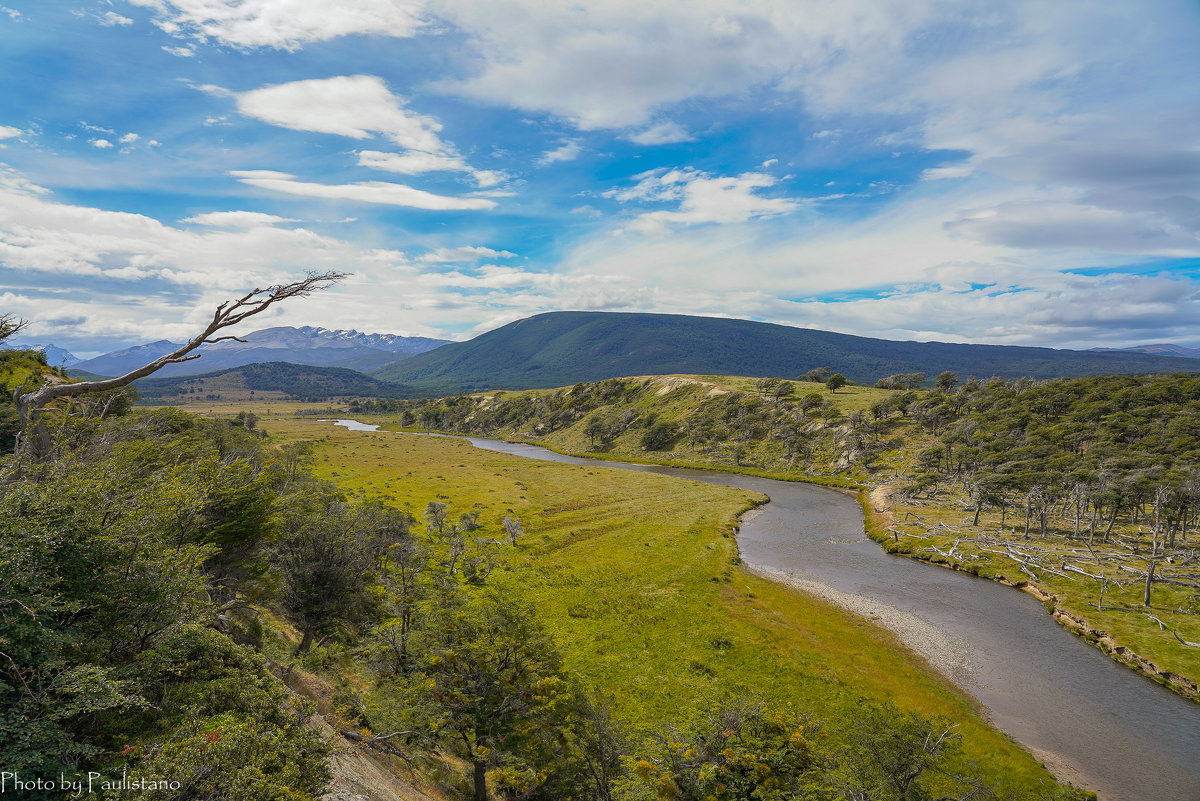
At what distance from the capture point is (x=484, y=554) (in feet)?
169

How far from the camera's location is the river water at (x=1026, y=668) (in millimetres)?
25797

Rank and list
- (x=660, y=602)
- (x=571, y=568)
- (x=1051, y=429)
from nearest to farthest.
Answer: (x=660, y=602) < (x=571, y=568) < (x=1051, y=429)

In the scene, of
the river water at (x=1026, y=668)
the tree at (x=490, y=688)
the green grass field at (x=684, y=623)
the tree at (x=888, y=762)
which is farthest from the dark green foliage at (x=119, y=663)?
the river water at (x=1026, y=668)

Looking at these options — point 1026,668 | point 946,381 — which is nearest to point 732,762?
point 1026,668

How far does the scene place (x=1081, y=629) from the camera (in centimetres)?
3875

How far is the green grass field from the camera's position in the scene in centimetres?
3012

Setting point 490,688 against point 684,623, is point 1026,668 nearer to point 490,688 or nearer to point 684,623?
point 684,623

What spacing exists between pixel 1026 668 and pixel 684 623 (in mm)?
26040

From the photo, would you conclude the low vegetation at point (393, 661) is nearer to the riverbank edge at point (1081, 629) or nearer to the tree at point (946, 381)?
the riverbank edge at point (1081, 629)

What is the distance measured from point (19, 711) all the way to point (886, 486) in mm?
103612

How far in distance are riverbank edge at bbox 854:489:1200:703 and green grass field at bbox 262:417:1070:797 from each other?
1503 cm

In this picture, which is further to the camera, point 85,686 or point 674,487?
point 674,487

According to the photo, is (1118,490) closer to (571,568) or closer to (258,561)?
(571,568)

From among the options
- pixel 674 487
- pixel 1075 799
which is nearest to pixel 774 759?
pixel 1075 799
